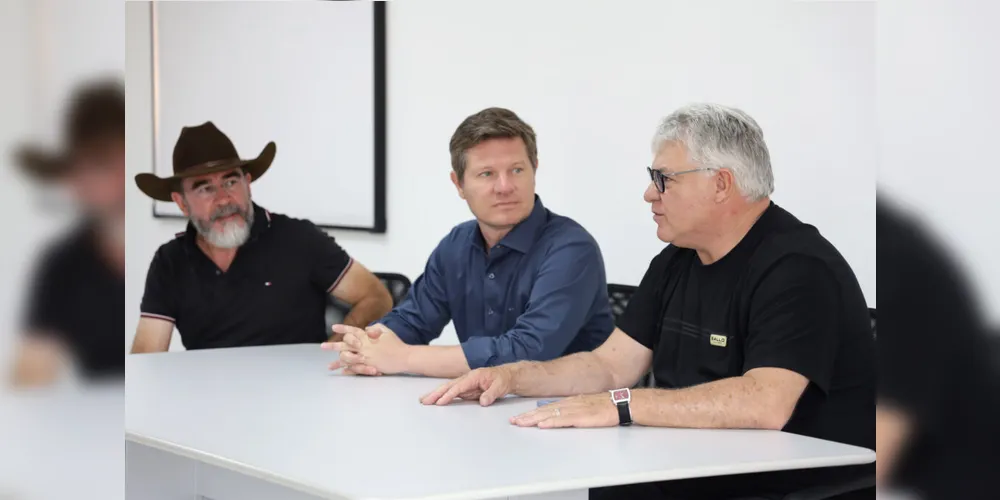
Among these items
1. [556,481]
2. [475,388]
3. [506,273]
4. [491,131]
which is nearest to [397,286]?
[506,273]

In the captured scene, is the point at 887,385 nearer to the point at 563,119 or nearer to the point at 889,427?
the point at 889,427

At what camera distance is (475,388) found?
2107 millimetres

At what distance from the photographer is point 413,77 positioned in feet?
15.2

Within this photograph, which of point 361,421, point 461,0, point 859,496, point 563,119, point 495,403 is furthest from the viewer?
point 461,0

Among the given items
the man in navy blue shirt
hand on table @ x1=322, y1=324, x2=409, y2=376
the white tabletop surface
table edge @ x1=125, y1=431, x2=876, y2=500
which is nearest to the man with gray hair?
table edge @ x1=125, y1=431, x2=876, y2=500

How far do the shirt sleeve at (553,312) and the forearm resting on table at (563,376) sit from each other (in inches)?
8.2

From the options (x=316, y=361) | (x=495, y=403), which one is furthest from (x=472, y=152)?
(x=495, y=403)

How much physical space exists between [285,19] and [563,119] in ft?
5.82

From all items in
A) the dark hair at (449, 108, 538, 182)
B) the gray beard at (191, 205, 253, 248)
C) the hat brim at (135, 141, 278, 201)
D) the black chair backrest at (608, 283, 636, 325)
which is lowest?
the black chair backrest at (608, 283, 636, 325)

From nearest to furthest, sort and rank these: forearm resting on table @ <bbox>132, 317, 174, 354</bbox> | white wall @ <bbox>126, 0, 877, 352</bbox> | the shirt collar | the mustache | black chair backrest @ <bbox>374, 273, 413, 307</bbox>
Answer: the shirt collar < white wall @ <bbox>126, 0, 877, 352</bbox> < forearm resting on table @ <bbox>132, 317, 174, 354</bbox> < the mustache < black chair backrest @ <bbox>374, 273, 413, 307</bbox>

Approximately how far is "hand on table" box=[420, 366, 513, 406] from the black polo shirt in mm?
1473

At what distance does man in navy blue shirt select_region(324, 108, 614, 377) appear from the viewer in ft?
8.56

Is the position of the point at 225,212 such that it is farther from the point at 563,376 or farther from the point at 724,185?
the point at 724,185

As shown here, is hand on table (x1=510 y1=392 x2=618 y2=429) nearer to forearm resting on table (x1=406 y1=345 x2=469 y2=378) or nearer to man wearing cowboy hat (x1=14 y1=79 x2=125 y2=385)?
forearm resting on table (x1=406 y1=345 x2=469 y2=378)
